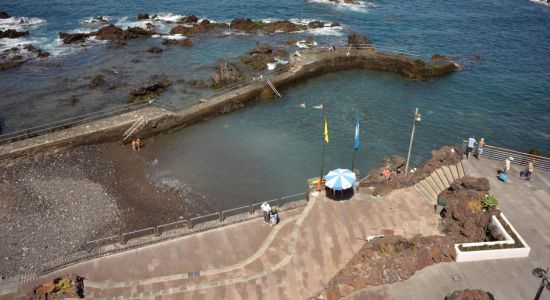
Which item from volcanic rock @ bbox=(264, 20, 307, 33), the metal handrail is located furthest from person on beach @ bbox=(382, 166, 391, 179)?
volcanic rock @ bbox=(264, 20, 307, 33)

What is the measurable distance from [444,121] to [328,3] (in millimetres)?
57197

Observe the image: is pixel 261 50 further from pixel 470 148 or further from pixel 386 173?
pixel 470 148

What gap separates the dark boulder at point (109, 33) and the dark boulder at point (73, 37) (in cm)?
222

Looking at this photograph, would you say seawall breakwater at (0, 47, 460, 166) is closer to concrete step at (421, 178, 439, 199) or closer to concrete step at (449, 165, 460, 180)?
concrete step at (421, 178, 439, 199)

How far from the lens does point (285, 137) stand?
44.9 metres

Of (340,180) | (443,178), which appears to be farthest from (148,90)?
(443,178)

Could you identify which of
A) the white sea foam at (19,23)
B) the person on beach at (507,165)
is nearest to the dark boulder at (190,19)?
the white sea foam at (19,23)

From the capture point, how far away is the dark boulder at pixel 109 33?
7312 cm

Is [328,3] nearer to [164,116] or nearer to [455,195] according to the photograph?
[164,116]

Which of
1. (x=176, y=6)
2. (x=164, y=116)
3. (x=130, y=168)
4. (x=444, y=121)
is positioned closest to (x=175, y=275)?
(x=130, y=168)

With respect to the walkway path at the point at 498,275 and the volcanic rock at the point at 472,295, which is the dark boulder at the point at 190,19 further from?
the volcanic rock at the point at 472,295

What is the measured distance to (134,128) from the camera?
44156mm

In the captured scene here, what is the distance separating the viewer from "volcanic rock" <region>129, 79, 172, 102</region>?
5281 centimetres

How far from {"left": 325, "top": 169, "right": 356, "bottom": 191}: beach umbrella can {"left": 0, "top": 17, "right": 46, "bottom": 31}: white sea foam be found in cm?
7327
